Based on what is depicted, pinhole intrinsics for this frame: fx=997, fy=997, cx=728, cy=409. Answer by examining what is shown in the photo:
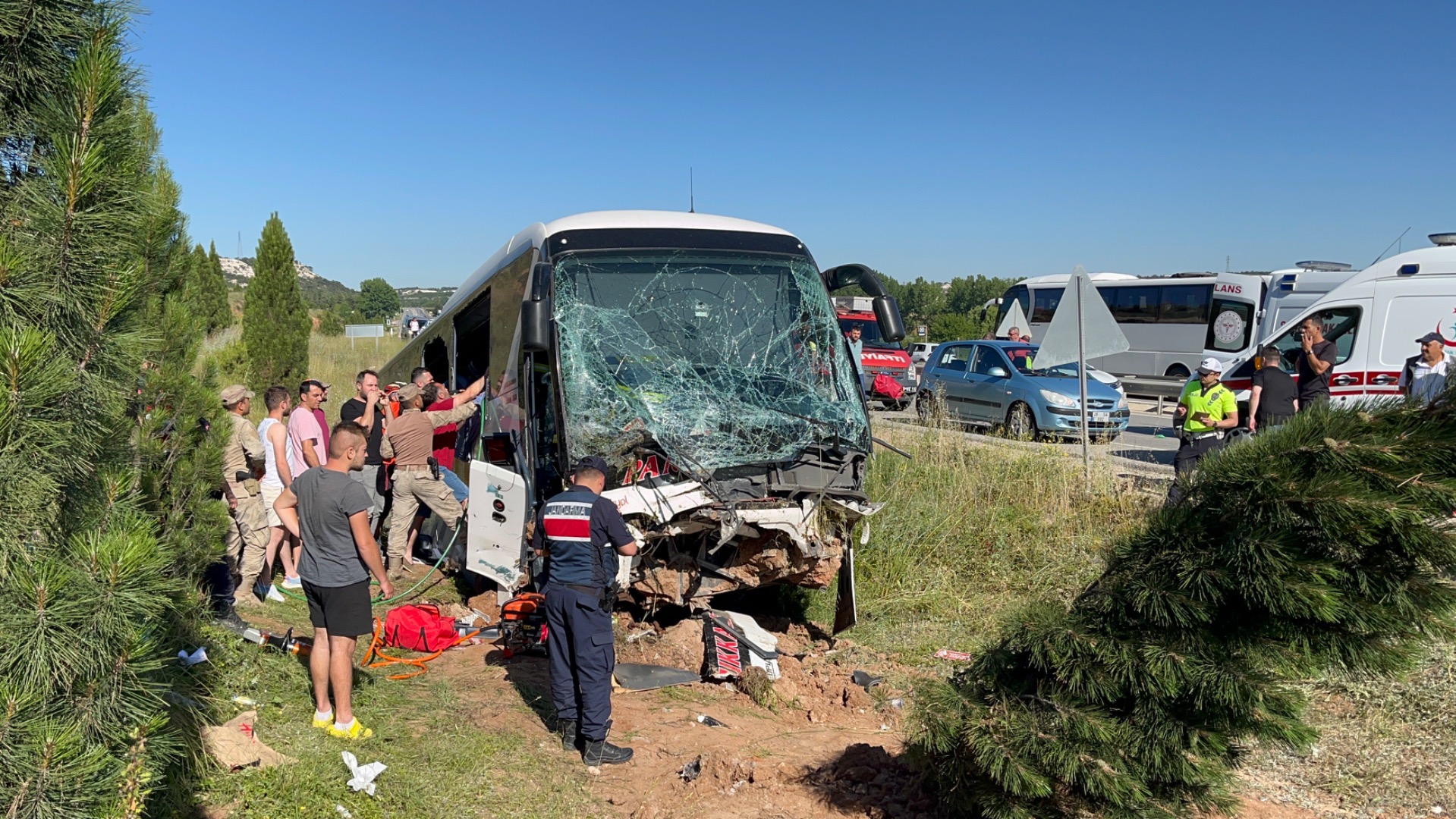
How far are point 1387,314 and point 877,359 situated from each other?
1258 cm

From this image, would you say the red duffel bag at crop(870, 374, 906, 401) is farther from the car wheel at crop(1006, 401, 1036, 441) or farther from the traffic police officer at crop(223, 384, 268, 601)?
the traffic police officer at crop(223, 384, 268, 601)

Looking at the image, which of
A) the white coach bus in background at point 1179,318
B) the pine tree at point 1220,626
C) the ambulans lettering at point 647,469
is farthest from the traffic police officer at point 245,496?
the white coach bus in background at point 1179,318

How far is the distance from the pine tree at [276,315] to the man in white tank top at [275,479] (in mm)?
15421

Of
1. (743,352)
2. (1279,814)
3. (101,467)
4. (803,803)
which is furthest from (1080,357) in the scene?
(101,467)

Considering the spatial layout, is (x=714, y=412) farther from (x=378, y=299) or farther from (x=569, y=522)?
(x=378, y=299)

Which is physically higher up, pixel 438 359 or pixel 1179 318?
pixel 438 359

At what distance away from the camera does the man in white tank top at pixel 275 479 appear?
26.0 ft

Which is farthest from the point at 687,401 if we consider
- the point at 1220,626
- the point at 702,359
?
the point at 1220,626

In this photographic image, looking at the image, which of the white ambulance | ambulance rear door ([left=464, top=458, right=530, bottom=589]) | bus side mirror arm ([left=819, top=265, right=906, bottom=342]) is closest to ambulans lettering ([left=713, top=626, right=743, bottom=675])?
ambulance rear door ([left=464, top=458, right=530, bottom=589])

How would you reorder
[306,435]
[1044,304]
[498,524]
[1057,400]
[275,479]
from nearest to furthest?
[498,524] < [275,479] < [306,435] < [1057,400] < [1044,304]

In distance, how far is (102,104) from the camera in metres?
2.75

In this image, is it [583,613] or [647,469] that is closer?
[583,613]

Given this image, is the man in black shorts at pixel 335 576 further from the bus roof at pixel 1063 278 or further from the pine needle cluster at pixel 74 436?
the bus roof at pixel 1063 278

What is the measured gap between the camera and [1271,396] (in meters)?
8.96
